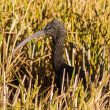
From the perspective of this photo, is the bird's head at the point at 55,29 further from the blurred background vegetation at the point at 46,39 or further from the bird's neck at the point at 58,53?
the blurred background vegetation at the point at 46,39

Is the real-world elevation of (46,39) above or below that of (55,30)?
below

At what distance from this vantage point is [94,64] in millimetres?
5668

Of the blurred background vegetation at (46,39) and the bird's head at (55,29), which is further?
A: the bird's head at (55,29)

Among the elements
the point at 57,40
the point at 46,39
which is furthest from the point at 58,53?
the point at 46,39

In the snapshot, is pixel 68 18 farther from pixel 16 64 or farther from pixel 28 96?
pixel 28 96

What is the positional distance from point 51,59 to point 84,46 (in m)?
0.34

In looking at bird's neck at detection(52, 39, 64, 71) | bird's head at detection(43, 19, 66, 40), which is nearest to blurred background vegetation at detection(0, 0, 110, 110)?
bird's neck at detection(52, 39, 64, 71)

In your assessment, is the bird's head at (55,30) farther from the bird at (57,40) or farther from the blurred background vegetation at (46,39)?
the blurred background vegetation at (46,39)

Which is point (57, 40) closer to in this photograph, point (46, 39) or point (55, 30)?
point (55, 30)

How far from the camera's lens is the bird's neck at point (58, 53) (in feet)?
18.2

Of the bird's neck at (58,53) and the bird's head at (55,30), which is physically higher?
the bird's head at (55,30)

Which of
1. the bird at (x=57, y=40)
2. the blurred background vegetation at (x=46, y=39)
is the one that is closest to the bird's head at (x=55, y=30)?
the bird at (x=57, y=40)

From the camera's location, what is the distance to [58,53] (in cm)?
564

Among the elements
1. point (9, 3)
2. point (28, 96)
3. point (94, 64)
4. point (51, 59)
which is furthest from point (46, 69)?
point (28, 96)
